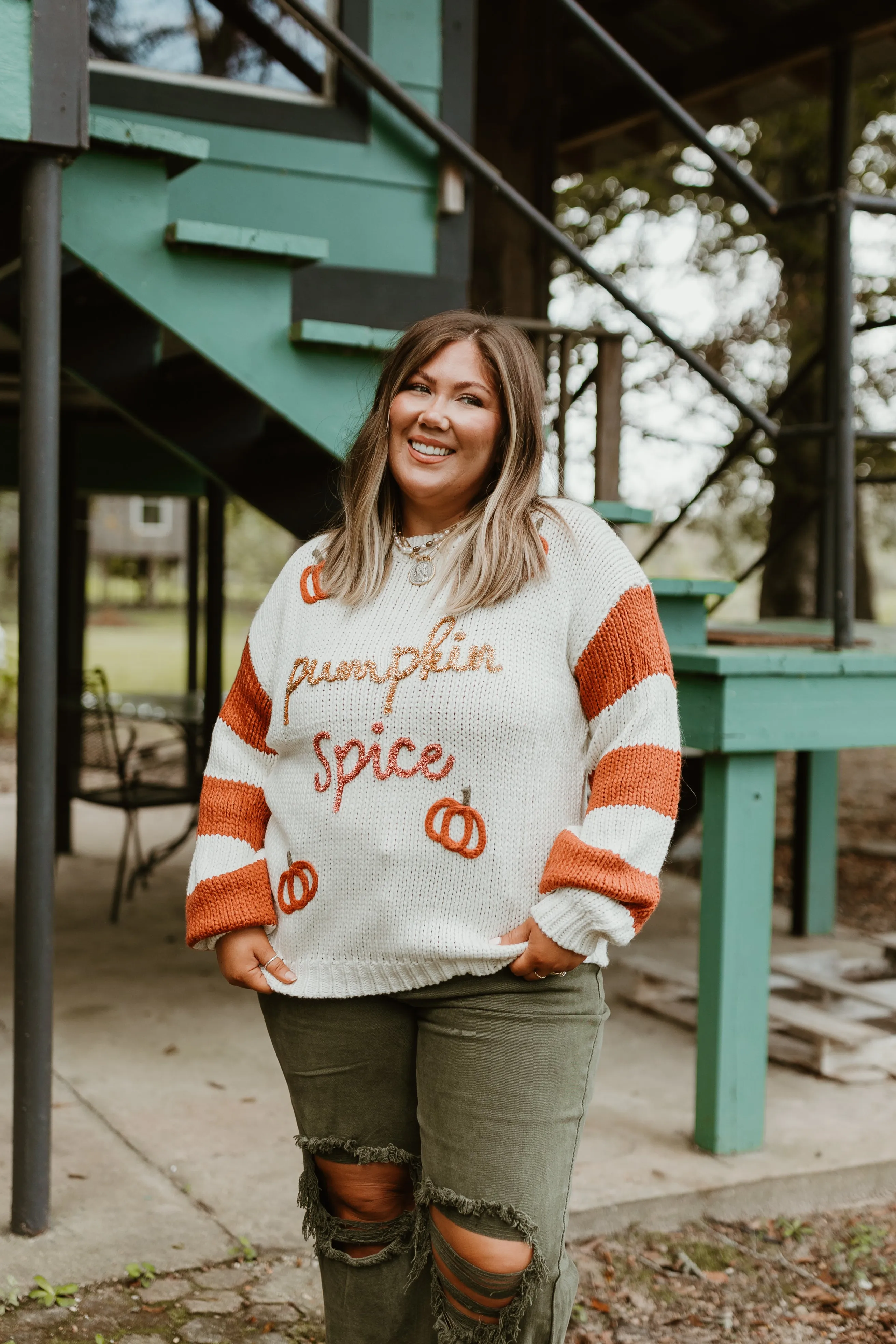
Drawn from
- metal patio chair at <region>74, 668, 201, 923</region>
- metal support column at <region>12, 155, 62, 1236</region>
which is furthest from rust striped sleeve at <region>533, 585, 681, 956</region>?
metal patio chair at <region>74, 668, 201, 923</region>

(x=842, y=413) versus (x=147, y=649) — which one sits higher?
(x=842, y=413)

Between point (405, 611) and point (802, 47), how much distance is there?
204 inches

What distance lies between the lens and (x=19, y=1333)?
265 cm

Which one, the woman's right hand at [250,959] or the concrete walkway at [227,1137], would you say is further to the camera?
the concrete walkway at [227,1137]

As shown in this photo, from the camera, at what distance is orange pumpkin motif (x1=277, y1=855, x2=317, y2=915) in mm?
1994

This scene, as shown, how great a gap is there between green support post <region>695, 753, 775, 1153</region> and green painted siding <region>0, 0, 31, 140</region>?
2.14 meters

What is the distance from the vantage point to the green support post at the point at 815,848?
6.07 metres

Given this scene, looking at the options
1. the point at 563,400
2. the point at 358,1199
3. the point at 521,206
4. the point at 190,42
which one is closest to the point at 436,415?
the point at 358,1199

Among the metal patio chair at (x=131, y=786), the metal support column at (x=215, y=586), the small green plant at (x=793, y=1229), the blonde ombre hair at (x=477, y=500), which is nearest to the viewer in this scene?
the blonde ombre hair at (x=477, y=500)

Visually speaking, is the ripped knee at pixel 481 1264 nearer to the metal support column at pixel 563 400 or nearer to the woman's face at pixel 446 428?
Result: the woman's face at pixel 446 428

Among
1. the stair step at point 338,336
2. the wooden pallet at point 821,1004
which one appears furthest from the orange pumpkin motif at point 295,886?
the wooden pallet at point 821,1004

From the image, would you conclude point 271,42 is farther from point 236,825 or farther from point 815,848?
point 815,848

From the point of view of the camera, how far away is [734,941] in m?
3.52

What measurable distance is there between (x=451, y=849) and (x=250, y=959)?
1.26 feet
